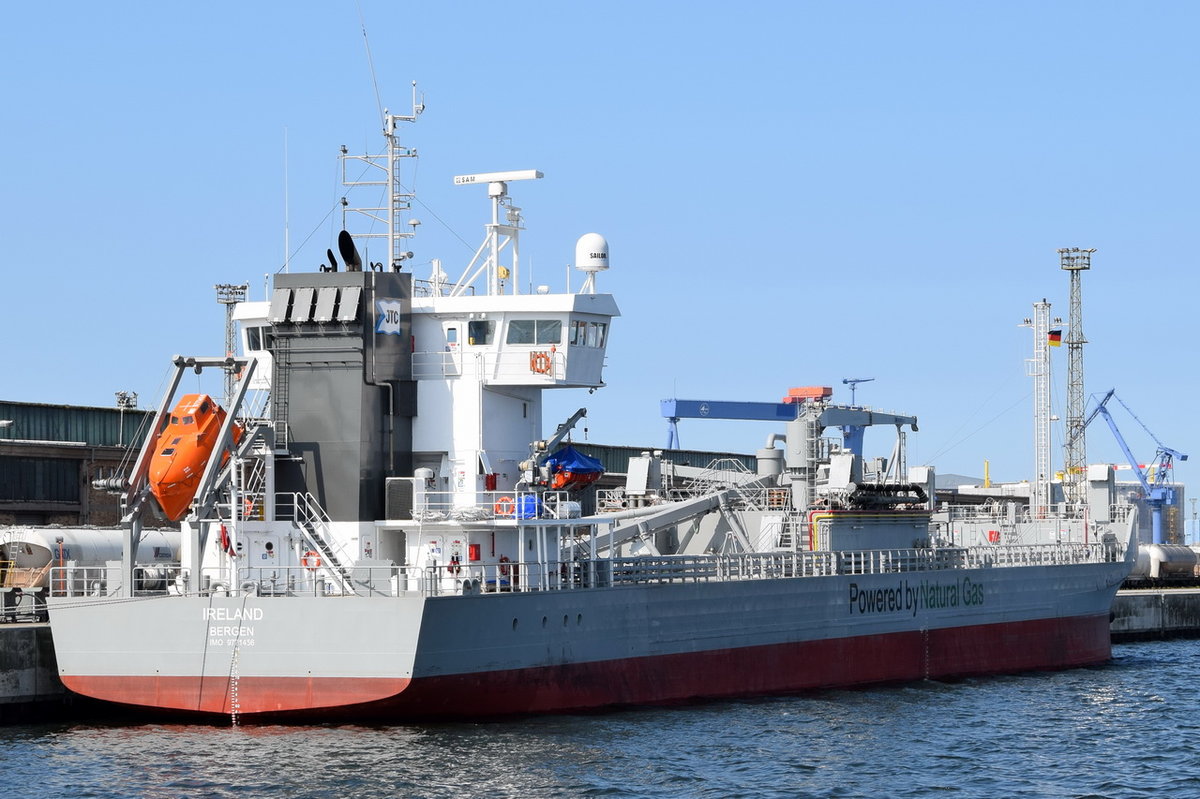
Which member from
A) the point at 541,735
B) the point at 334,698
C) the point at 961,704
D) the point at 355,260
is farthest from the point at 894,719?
the point at 355,260

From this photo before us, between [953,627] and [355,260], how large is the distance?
666 inches

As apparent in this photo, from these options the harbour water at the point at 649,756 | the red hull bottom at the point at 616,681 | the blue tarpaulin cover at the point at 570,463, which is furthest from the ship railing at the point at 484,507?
the harbour water at the point at 649,756

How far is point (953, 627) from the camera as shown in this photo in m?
37.8

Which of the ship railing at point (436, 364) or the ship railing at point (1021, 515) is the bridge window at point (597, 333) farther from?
the ship railing at point (1021, 515)

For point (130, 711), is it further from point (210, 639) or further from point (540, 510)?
point (540, 510)

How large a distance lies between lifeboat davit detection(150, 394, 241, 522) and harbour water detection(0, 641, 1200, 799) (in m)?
3.67

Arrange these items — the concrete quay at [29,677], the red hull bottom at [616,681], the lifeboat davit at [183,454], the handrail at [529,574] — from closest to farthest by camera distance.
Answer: the red hull bottom at [616,681]
the handrail at [529,574]
the lifeboat davit at [183,454]
the concrete quay at [29,677]

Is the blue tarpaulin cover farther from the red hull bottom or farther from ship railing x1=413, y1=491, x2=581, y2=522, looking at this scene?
the red hull bottom

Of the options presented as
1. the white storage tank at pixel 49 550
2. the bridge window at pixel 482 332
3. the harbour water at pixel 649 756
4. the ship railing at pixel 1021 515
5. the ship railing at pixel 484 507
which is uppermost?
the bridge window at pixel 482 332

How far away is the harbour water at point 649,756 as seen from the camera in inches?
880

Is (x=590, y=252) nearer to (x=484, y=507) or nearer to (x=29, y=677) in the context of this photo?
(x=484, y=507)

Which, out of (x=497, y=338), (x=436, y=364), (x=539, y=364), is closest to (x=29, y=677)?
(x=436, y=364)

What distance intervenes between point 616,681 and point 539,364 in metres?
5.71

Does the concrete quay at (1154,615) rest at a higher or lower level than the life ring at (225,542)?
lower
